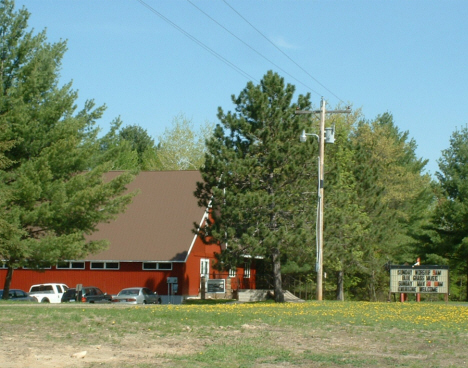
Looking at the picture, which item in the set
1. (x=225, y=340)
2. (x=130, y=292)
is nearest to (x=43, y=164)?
(x=130, y=292)

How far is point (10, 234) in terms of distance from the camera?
99.2 ft

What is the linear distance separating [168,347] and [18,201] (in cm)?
2033

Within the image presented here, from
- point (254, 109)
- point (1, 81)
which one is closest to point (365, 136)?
point (254, 109)

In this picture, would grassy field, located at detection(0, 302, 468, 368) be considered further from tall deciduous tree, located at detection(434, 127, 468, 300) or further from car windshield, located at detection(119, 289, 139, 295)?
tall deciduous tree, located at detection(434, 127, 468, 300)

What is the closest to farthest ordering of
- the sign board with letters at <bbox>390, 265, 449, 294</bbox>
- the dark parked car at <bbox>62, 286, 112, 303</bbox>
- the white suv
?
1. the sign board with letters at <bbox>390, 265, 449, 294</bbox>
2. the dark parked car at <bbox>62, 286, 112, 303</bbox>
3. the white suv

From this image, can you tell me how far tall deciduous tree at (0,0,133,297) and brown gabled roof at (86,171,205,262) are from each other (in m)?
9.78

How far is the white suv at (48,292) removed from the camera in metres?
41.0

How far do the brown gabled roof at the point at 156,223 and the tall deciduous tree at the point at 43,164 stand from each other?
32.1 ft

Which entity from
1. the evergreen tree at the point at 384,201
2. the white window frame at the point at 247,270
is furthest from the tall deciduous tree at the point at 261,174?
the white window frame at the point at 247,270

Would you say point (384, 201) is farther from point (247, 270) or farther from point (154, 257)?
point (154, 257)

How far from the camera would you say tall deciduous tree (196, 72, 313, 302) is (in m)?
36.8

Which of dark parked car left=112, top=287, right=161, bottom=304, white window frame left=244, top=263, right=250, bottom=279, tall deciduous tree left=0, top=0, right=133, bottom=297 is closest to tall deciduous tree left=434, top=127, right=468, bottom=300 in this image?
white window frame left=244, top=263, right=250, bottom=279

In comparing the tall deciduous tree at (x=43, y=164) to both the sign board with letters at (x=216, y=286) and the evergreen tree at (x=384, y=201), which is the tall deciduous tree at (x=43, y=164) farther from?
the evergreen tree at (x=384, y=201)

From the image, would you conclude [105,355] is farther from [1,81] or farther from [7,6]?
[7,6]
